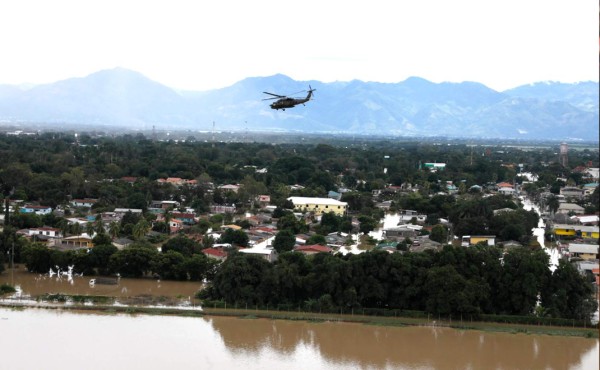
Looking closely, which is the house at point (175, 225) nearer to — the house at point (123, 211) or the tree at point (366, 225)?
the house at point (123, 211)

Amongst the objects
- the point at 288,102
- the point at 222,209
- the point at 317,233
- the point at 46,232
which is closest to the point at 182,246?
the point at 46,232

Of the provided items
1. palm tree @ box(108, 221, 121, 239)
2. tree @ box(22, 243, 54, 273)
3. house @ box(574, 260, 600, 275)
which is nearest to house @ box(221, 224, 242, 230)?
palm tree @ box(108, 221, 121, 239)

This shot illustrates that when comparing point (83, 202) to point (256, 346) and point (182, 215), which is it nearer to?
point (182, 215)

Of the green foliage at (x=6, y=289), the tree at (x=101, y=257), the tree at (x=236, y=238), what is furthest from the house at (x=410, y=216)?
the green foliage at (x=6, y=289)

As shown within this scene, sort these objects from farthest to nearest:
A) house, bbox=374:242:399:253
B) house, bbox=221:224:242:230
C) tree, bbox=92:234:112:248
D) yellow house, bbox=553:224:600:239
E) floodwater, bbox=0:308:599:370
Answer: house, bbox=221:224:242:230, yellow house, bbox=553:224:600:239, house, bbox=374:242:399:253, tree, bbox=92:234:112:248, floodwater, bbox=0:308:599:370

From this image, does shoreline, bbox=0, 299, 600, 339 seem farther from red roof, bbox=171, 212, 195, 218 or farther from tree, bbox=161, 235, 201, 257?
red roof, bbox=171, 212, 195, 218

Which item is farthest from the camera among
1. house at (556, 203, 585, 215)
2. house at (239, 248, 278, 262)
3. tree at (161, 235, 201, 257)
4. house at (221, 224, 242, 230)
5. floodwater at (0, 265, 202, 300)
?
house at (556, 203, 585, 215)
